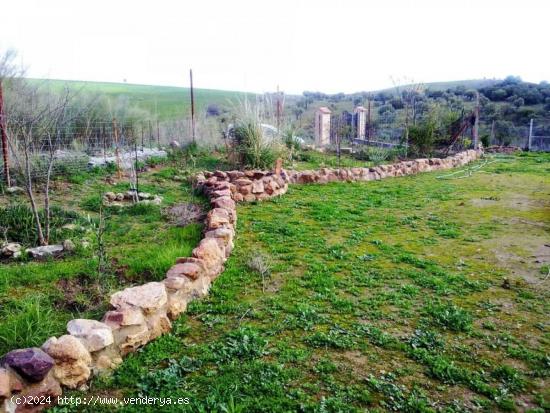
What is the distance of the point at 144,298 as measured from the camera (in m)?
2.36

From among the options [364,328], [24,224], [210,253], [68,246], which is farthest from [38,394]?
[24,224]

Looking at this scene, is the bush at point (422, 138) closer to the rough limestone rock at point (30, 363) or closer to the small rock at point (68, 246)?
the small rock at point (68, 246)

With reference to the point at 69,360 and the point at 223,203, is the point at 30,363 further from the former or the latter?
the point at 223,203

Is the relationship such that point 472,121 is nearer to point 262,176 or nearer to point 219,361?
point 262,176

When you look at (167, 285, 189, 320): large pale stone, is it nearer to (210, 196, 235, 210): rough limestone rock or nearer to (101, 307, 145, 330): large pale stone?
(101, 307, 145, 330): large pale stone

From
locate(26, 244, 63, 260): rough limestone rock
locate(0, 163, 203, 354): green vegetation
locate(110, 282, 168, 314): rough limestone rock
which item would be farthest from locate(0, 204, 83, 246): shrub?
locate(110, 282, 168, 314): rough limestone rock

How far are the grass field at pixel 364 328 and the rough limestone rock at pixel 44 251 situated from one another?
5.08 ft

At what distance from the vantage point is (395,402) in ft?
5.77

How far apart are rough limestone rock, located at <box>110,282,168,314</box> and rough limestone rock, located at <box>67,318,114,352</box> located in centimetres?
21

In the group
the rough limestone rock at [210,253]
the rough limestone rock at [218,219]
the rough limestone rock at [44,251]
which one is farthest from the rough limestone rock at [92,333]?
the rough limestone rock at [218,219]

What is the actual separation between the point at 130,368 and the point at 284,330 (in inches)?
33.7

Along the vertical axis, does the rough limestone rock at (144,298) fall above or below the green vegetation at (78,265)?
above

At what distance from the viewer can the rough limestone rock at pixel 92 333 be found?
197 cm

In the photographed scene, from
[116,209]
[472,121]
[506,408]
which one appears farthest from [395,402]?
[472,121]
